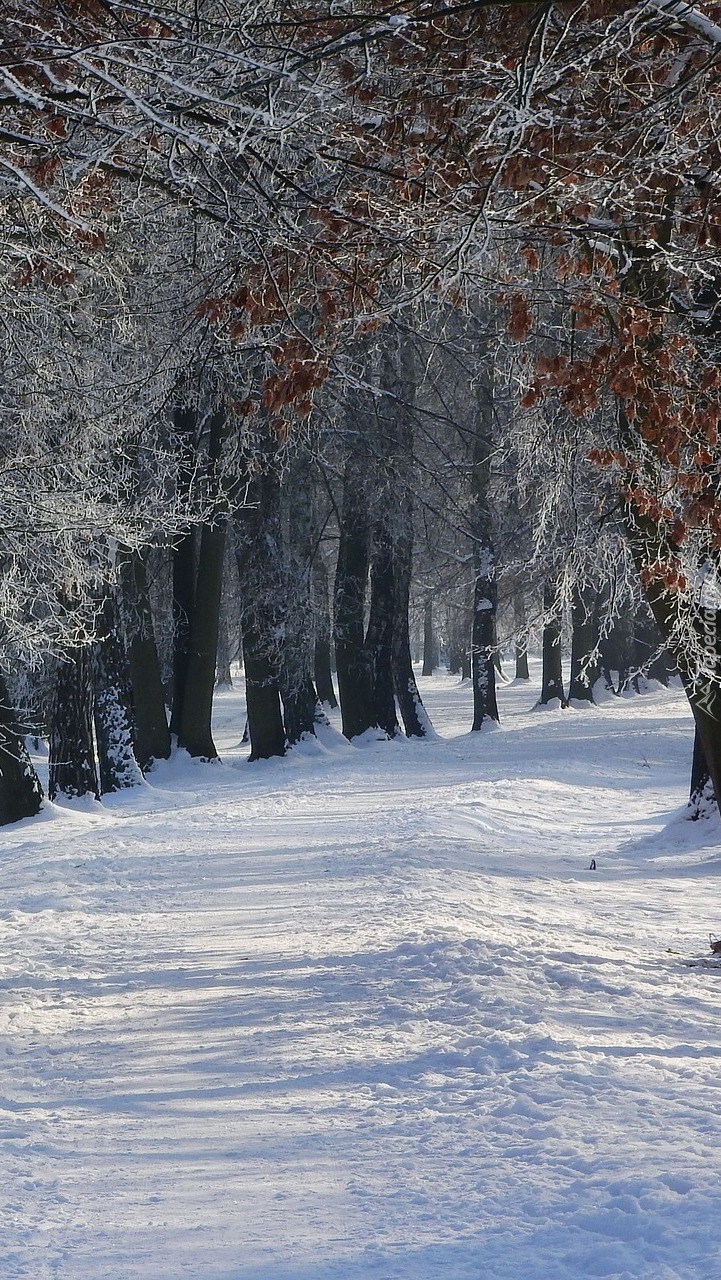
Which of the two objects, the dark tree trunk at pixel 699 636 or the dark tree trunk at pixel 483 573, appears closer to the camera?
the dark tree trunk at pixel 699 636

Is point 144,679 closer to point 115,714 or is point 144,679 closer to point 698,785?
point 115,714

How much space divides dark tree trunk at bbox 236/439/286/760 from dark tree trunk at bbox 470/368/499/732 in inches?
152

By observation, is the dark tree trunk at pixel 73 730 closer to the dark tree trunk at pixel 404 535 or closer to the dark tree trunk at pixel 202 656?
the dark tree trunk at pixel 202 656

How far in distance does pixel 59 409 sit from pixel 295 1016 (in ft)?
24.6

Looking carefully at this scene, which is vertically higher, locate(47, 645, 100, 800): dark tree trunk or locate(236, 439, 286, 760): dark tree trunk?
locate(236, 439, 286, 760): dark tree trunk

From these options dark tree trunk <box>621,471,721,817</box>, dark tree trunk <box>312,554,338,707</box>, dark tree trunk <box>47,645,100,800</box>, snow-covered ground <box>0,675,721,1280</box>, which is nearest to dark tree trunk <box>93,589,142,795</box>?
dark tree trunk <box>47,645,100,800</box>

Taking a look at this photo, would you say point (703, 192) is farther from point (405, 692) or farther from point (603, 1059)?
point (405, 692)

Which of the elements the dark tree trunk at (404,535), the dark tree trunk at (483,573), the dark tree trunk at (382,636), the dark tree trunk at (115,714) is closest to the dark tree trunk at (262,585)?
the dark tree trunk at (404,535)

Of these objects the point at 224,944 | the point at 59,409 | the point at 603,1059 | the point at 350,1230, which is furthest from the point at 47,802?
the point at 350,1230

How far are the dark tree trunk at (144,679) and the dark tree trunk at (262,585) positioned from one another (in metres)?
1.81

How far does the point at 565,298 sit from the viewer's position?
7.22 metres

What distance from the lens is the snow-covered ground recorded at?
13.6ft

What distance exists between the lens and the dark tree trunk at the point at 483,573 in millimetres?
25406

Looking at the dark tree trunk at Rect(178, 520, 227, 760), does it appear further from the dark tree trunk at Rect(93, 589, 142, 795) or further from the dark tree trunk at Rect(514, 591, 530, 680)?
the dark tree trunk at Rect(514, 591, 530, 680)
